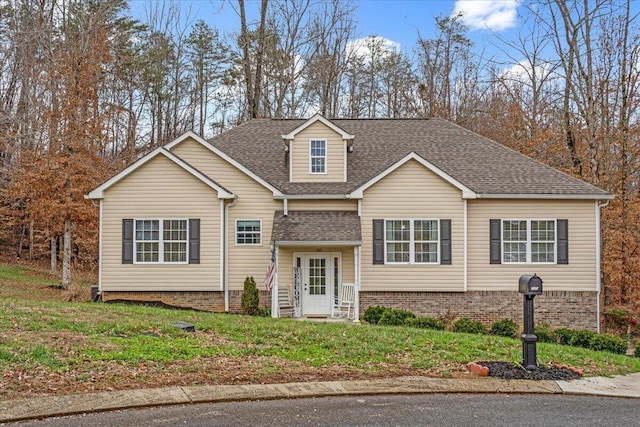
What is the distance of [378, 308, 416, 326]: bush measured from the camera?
16391 millimetres

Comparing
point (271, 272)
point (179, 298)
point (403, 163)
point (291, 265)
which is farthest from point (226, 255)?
point (403, 163)

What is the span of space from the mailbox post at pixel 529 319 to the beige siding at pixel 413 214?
829cm

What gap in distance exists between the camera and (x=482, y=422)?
22.2 ft

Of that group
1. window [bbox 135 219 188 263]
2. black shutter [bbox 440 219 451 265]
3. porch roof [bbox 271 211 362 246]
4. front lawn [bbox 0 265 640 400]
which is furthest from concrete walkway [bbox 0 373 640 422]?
window [bbox 135 219 188 263]

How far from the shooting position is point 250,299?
57.3 feet

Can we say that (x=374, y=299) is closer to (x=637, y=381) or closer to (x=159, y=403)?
(x=637, y=381)

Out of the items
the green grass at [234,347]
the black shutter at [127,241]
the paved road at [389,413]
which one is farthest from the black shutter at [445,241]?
the paved road at [389,413]

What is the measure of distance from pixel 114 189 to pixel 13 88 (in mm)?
10062

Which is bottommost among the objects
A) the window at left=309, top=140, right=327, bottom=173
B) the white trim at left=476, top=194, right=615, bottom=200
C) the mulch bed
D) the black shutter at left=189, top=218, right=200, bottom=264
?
the mulch bed

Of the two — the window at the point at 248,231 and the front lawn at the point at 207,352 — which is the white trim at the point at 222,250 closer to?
the window at the point at 248,231

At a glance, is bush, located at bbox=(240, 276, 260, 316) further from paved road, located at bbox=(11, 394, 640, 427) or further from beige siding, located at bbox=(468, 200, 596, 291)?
paved road, located at bbox=(11, 394, 640, 427)

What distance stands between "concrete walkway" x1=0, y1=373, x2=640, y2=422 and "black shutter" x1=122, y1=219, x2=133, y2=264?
10688 millimetres

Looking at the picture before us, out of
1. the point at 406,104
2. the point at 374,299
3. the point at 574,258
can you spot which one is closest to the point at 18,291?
the point at 374,299

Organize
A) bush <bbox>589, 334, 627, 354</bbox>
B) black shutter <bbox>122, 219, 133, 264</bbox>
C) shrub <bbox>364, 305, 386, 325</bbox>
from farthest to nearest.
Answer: black shutter <bbox>122, 219, 133, 264</bbox>
shrub <bbox>364, 305, 386, 325</bbox>
bush <bbox>589, 334, 627, 354</bbox>
